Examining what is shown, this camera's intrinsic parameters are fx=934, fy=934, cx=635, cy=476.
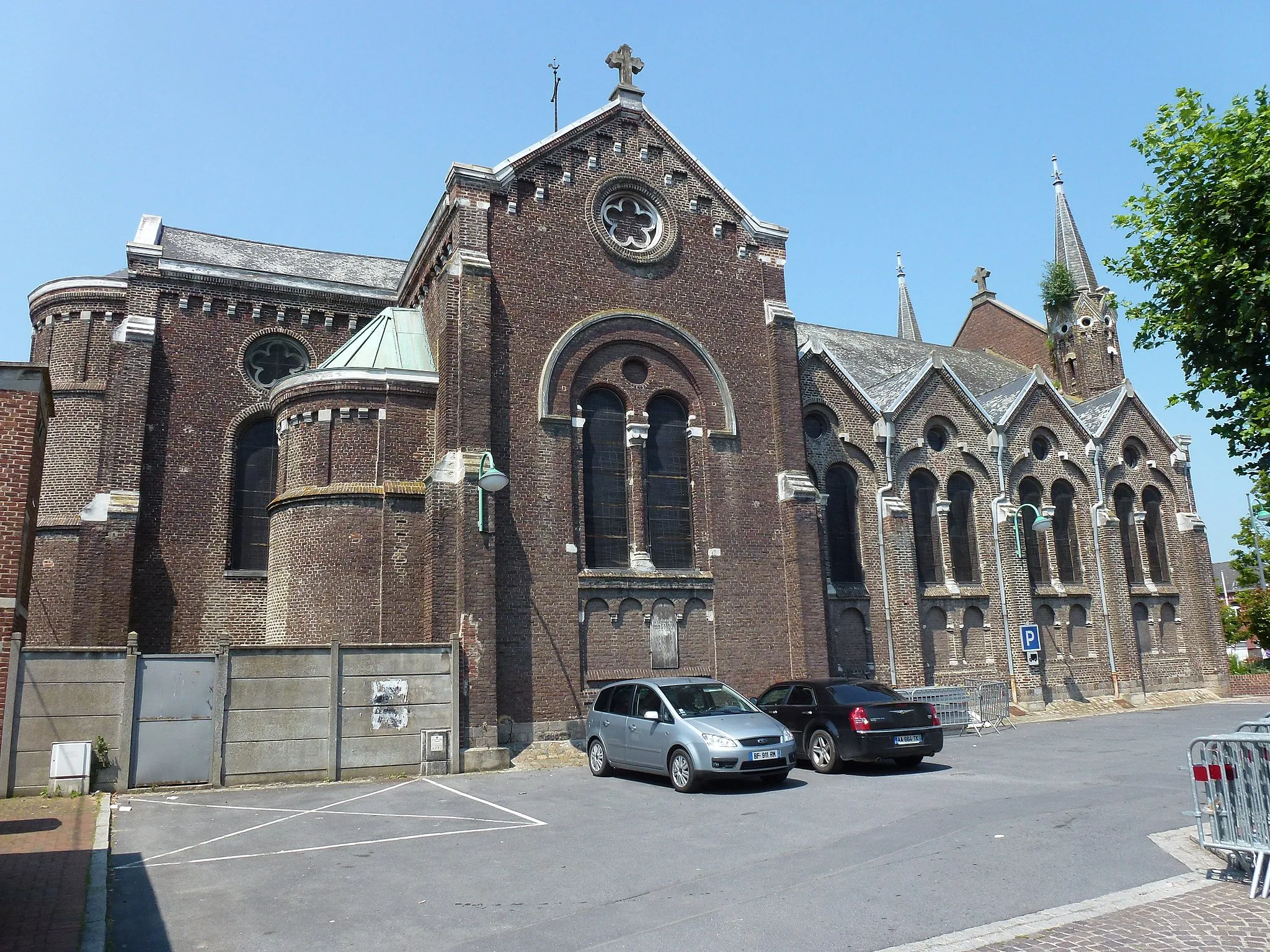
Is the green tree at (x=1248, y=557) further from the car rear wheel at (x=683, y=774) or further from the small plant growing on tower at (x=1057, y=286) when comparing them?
the car rear wheel at (x=683, y=774)

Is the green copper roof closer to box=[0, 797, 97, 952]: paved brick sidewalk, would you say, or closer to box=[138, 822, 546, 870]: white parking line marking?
box=[0, 797, 97, 952]: paved brick sidewalk

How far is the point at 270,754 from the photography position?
1527 centimetres

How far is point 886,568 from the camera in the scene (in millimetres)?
26141

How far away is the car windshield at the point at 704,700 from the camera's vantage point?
1427 cm

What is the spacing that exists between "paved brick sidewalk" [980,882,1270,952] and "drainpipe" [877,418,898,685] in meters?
18.2

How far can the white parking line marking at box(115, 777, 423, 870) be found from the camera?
9789mm

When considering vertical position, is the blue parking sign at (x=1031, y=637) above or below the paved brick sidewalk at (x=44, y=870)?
above

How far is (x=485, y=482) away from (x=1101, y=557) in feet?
74.9

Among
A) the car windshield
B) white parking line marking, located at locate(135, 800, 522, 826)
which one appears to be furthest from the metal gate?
the car windshield

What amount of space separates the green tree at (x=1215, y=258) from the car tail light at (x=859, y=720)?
706 cm

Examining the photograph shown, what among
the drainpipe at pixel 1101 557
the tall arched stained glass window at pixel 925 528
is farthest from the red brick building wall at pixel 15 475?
the drainpipe at pixel 1101 557

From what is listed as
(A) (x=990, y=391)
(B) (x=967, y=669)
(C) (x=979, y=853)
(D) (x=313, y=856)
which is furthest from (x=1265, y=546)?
(D) (x=313, y=856)

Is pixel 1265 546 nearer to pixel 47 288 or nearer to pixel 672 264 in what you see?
pixel 672 264

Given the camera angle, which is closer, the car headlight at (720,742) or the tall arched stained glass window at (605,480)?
the car headlight at (720,742)
